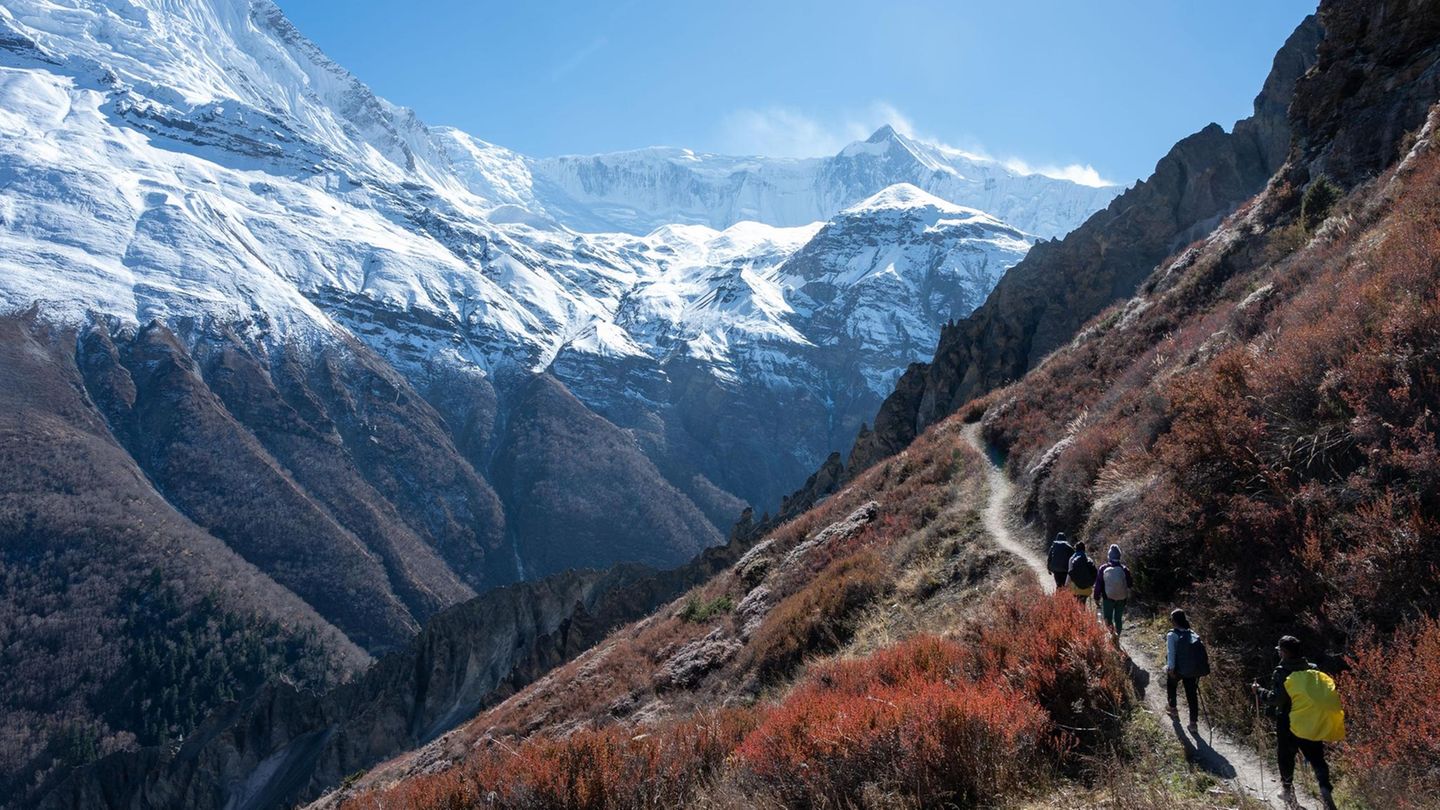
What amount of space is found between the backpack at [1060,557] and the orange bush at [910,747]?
424cm

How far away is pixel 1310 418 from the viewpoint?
29.7 ft

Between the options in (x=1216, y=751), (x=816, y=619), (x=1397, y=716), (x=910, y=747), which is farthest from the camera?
(x=816, y=619)

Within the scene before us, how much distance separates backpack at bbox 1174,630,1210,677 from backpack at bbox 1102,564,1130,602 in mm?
1678

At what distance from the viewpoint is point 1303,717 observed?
6.10 m

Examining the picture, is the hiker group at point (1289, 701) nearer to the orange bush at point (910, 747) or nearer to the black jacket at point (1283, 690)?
the black jacket at point (1283, 690)

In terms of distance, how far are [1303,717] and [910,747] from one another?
9.87 feet

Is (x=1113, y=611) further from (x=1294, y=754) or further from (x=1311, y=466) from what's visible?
(x=1294, y=754)

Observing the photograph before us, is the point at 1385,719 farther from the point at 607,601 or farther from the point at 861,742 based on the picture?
the point at 607,601

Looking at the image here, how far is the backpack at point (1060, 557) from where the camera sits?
11.2m

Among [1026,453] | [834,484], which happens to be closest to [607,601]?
[834,484]

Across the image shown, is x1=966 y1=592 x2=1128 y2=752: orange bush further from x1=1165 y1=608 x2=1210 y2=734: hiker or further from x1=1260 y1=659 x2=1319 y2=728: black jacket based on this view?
x1=1260 y1=659 x2=1319 y2=728: black jacket

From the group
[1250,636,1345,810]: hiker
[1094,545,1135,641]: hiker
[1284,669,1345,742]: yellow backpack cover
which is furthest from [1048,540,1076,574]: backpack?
[1284,669,1345,742]: yellow backpack cover

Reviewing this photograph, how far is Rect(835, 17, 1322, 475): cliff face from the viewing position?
44469mm

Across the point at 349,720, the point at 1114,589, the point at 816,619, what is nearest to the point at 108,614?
the point at 349,720
